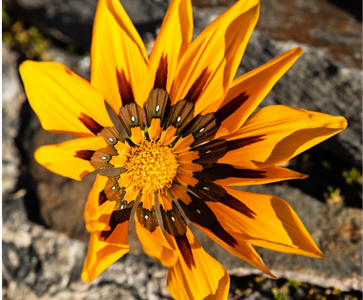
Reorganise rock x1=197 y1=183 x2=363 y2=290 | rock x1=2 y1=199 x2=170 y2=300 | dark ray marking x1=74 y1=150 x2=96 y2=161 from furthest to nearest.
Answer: rock x1=2 y1=199 x2=170 y2=300 → rock x1=197 y1=183 x2=363 y2=290 → dark ray marking x1=74 y1=150 x2=96 y2=161

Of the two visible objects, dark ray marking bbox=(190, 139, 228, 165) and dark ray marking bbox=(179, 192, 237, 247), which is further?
dark ray marking bbox=(190, 139, 228, 165)

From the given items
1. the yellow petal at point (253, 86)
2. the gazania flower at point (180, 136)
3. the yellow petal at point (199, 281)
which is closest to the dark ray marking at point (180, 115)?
the gazania flower at point (180, 136)

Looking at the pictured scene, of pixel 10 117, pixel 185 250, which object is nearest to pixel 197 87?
pixel 185 250

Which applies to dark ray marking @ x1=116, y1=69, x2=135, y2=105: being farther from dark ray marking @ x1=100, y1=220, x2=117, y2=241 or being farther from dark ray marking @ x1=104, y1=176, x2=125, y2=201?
dark ray marking @ x1=100, y1=220, x2=117, y2=241

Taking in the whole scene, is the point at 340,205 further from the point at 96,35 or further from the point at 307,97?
the point at 96,35

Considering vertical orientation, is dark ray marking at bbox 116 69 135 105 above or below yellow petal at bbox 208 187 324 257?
above

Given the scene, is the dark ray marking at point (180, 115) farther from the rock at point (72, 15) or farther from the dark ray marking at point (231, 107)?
the rock at point (72, 15)

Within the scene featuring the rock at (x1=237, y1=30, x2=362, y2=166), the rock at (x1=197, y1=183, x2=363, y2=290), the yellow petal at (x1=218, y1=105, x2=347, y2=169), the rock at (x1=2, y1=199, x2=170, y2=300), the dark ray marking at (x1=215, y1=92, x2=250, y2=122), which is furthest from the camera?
the rock at (x1=2, y1=199, x2=170, y2=300)

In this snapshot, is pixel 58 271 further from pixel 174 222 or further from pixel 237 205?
pixel 237 205

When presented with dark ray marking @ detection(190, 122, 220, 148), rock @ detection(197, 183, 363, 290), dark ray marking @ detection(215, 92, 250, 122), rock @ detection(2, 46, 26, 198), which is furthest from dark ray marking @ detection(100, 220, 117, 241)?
rock @ detection(2, 46, 26, 198)
